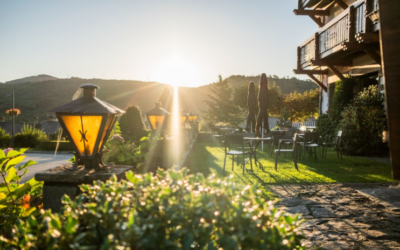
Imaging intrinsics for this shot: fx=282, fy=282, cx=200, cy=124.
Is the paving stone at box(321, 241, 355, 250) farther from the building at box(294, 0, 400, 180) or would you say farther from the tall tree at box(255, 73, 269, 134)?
the tall tree at box(255, 73, 269, 134)

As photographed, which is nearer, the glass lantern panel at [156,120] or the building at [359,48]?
the building at [359,48]

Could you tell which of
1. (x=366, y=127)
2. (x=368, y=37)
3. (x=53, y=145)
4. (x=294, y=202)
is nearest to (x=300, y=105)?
(x=366, y=127)

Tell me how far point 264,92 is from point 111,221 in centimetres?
991

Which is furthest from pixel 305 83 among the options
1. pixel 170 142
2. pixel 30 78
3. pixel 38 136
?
pixel 30 78

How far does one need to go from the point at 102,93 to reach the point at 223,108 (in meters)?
41.4

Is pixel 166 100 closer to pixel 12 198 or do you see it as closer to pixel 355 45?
pixel 355 45

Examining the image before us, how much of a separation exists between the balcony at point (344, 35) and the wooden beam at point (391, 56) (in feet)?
26.6

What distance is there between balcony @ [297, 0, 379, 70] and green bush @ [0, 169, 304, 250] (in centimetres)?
890

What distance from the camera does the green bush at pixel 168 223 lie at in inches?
36.8

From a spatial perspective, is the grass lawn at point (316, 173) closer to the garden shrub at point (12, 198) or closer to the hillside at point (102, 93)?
the garden shrub at point (12, 198)

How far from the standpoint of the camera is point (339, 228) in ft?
10.6

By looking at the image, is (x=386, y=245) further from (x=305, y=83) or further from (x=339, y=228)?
(x=305, y=83)

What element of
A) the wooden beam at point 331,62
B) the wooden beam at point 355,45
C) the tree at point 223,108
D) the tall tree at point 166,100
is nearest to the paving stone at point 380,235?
the wooden beam at point 355,45

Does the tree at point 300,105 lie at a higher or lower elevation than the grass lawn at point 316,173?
higher
